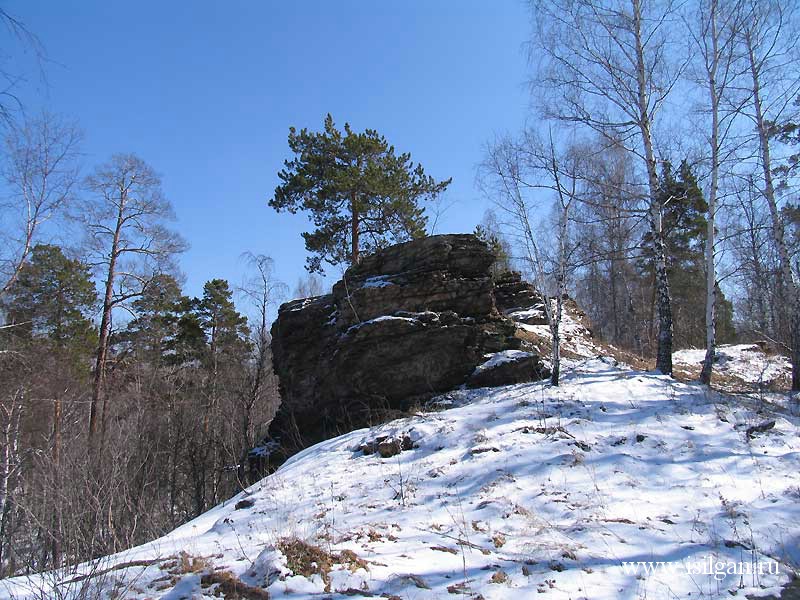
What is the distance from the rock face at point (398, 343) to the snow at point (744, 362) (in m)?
8.62

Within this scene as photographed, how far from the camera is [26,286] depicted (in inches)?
691

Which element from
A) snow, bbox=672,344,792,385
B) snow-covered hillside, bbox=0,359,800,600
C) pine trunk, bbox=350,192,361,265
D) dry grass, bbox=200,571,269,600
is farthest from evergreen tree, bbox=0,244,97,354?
snow, bbox=672,344,792,385

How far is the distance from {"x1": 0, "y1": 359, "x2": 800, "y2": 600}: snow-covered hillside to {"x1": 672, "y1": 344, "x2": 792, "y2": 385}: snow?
25.5ft

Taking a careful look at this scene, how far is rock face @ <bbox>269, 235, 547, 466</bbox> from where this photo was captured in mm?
11383

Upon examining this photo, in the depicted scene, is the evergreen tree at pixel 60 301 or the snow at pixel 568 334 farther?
the evergreen tree at pixel 60 301

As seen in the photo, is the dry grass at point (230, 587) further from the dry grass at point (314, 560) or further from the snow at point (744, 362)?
the snow at point (744, 362)

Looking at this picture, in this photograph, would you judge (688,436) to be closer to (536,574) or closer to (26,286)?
(536,574)

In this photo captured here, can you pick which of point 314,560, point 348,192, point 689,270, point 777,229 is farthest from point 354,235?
point 689,270

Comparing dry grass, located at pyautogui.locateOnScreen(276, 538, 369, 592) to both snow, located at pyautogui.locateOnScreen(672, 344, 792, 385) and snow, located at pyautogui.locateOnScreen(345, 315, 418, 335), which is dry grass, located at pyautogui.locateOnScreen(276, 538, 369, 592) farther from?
snow, located at pyautogui.locateOnScreen(672, 344, 792, 385)

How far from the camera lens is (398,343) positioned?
1168 centimetres

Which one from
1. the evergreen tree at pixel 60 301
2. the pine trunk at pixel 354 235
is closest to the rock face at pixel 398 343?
the pine trunk at pixel 354 235

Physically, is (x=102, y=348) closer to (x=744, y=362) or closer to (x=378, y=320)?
(x=378, y=320)

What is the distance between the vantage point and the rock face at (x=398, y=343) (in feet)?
37.3

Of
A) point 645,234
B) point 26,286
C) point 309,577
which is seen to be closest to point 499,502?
point 309,577
